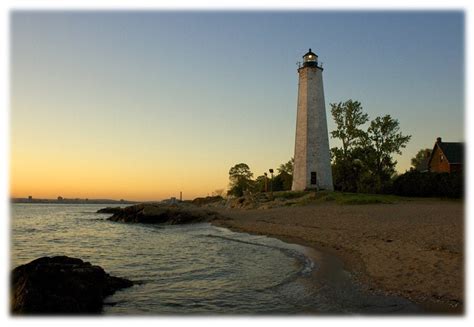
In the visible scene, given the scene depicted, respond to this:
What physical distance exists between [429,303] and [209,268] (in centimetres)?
734

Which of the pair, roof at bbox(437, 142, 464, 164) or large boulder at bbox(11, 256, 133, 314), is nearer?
large boulder at bbox(11, 256, 133, 314)

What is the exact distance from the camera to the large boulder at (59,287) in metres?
7.75

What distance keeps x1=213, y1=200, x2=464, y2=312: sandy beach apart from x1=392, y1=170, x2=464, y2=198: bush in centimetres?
1247

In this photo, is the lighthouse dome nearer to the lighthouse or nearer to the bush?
the lighthouse

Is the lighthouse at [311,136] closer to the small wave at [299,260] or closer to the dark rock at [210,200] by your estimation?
the small wave at [299,260]

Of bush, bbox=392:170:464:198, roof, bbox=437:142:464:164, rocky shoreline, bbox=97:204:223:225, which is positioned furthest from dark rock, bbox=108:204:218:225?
roof, bbox=437:142:464:164

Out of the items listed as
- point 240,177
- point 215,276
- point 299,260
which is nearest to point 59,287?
point 215,276

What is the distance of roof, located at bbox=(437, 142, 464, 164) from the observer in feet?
142

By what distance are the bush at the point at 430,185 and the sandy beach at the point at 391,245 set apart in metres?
12.5

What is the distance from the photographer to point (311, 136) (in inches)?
1554

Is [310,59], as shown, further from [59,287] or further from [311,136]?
[59,287]

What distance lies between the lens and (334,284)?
10.1 meters
